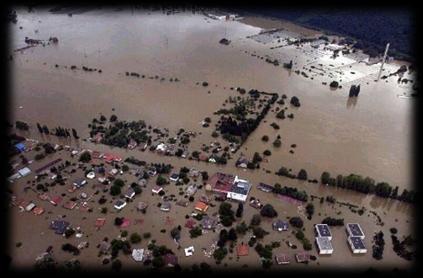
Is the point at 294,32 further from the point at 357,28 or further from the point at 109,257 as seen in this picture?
the point at 109,257

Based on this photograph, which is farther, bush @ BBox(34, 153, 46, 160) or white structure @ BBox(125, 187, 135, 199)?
bush @ BBox(34, 153, 46, 160)

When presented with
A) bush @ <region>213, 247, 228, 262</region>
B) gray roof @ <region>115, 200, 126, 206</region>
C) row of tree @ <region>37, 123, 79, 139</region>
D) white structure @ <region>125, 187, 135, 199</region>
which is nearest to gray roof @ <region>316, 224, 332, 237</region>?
bush @ <region>213, 247, 228, 262</region>

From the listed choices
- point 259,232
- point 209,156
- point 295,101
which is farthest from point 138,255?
point 295,101

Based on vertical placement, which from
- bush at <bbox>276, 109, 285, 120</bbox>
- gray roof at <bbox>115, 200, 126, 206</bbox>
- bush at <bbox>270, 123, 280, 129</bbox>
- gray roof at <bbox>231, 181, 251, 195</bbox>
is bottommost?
gray roof at <bbox>115, 200, 126, 206</bbox>

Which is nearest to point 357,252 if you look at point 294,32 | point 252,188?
point 252,188

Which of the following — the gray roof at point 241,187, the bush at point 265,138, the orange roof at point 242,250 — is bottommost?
the orange roof at point 242,250

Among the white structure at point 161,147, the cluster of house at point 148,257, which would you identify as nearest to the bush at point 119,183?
the white structure at point 161,147

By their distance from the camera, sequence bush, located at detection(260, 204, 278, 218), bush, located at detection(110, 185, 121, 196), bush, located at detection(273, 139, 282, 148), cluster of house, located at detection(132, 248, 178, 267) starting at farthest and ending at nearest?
bush, located at detection(273, 139, 282, 148) → bush, located at detection(110, 185, 121, 196) → bush, located at detection(260, 204, 278, 218) → cluster of house, located at detection(132, 248, 178, 267)

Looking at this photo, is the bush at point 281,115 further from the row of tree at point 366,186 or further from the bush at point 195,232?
the bush at point 195,232

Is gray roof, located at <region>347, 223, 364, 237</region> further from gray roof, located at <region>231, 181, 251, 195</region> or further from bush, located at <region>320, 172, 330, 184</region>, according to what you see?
gray roof, located at <region>231, 181, 251, 195</region>
